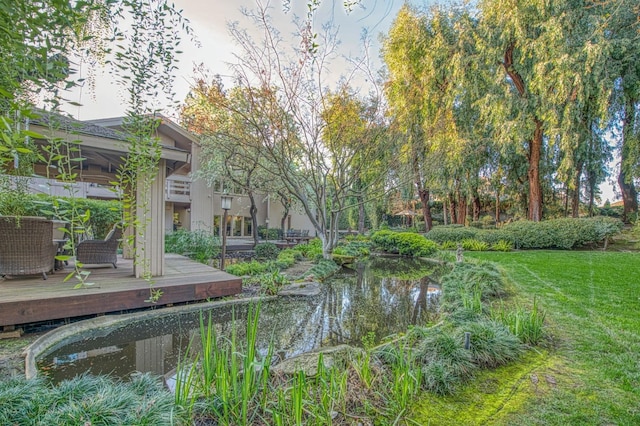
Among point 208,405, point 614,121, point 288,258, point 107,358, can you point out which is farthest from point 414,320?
point 614,121

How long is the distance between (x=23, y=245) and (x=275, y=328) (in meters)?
3.65

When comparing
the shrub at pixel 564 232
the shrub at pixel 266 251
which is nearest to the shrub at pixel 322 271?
the shrub at pixel 266 251

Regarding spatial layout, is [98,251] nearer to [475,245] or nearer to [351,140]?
[351,140]

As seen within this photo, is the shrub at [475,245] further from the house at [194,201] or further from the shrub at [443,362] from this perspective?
the shrub at [443,362]

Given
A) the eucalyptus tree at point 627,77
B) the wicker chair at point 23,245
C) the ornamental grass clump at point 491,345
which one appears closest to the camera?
the ornamental grass clump at point 491,345

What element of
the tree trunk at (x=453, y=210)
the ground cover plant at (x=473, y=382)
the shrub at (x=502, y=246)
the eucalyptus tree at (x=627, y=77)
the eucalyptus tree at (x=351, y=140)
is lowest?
the ground cover plant at (x=473, y=382)

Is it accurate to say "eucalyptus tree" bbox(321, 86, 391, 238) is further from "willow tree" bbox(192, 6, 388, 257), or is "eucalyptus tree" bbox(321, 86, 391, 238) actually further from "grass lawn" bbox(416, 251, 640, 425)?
"grass lawn" bbox(416, 251, 640, 425)

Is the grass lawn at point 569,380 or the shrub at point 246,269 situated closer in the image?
the grass lawn at point 569,380

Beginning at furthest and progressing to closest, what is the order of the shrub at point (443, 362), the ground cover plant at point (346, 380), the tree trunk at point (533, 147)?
the tree trunk at point (533, 147), the shrub at point (443, 362), the ground cover plant at point (346, 380)

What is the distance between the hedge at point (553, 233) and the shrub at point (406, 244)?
1.88 m

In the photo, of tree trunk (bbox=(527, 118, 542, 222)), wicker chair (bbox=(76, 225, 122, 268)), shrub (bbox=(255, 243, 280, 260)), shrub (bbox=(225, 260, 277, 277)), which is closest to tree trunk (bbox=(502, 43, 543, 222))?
tree trunk (bbox=(527, 118, 542, 222))

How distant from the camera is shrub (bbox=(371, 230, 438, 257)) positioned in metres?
11.9

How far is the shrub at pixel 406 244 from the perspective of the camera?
11.9 metres

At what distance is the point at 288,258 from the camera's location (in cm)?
930
